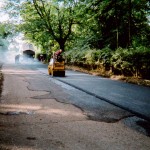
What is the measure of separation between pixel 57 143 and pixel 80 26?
32.7 m

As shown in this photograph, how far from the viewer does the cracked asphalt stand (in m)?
5.16

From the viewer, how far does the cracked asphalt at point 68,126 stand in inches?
203

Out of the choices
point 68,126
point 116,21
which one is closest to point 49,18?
point 116,21

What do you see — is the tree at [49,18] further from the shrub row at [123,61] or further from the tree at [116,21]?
the shrub row at [123,61]

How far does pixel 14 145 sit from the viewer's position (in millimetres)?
5039

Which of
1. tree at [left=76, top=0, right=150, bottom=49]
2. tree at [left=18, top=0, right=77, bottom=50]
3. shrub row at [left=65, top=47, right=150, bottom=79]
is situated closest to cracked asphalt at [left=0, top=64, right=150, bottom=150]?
shrub row at [left=65, top=47, right=150, bottom=79]

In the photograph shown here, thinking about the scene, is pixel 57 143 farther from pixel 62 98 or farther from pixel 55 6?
pixel 55 6

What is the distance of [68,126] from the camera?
6414mm

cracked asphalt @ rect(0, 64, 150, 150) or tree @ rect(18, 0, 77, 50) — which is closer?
cracked asphalt @ rect(0, 64, 150, 150)

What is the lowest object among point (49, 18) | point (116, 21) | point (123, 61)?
point (123, 61)

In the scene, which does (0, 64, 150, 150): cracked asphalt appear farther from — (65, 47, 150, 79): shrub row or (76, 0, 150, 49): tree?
(76, 0, 150, 49): tree

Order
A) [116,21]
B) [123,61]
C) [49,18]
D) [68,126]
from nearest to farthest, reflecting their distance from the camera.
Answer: [68,126] < [123,61] < [116,21] < [49,18]

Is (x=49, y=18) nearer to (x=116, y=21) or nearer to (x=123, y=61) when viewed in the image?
(x=116, y=21)

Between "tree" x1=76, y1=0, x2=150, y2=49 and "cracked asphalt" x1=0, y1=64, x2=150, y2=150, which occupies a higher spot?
"tree" x1=76, y1=0, x2=150, y2=49
